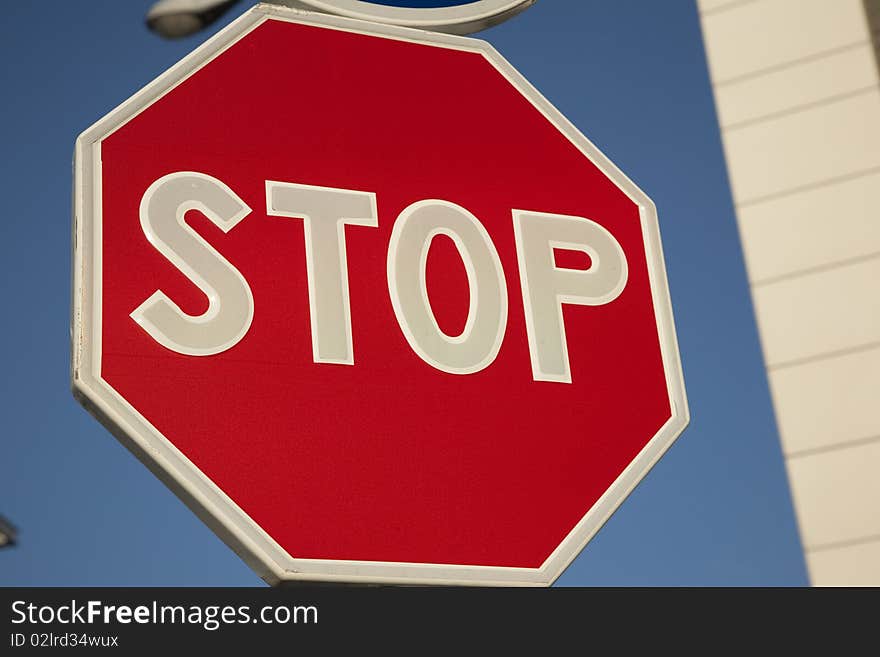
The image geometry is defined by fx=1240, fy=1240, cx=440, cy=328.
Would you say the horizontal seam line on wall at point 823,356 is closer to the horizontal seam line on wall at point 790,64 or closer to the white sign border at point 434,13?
the horizontal seam line on wall at point 790,64

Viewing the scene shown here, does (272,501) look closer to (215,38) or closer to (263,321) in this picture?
(263,321)

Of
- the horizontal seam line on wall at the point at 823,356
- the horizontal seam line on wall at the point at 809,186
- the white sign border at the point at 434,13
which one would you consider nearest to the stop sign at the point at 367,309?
the white sign border at the point at 434,13

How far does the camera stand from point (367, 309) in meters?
1.80

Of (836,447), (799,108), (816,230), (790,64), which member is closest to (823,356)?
(836,447)

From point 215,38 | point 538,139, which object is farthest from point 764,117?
point 215,38

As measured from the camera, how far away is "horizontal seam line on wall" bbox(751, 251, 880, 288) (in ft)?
15.2

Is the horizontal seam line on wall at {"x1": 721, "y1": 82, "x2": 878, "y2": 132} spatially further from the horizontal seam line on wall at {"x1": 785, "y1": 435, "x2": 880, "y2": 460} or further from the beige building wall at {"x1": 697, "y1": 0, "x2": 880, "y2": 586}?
the horizontal seam line on wall at {"x1": 785, "y1": 435, "x2": 880, "y2": 460}

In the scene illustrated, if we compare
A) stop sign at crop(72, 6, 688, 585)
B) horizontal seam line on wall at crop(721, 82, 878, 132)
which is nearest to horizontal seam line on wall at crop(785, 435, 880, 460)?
→ horizontal seam line on wall at crop(721, 82, 878, 132)

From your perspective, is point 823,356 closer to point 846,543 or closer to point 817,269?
point 817,269

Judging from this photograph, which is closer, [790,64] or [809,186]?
[809,186]

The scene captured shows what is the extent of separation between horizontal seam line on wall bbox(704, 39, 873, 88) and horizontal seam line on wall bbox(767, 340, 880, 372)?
49.1 inches

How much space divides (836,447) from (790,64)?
165 centimetres

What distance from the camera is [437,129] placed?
2.05 metres

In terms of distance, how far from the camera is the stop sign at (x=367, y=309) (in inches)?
64.2
